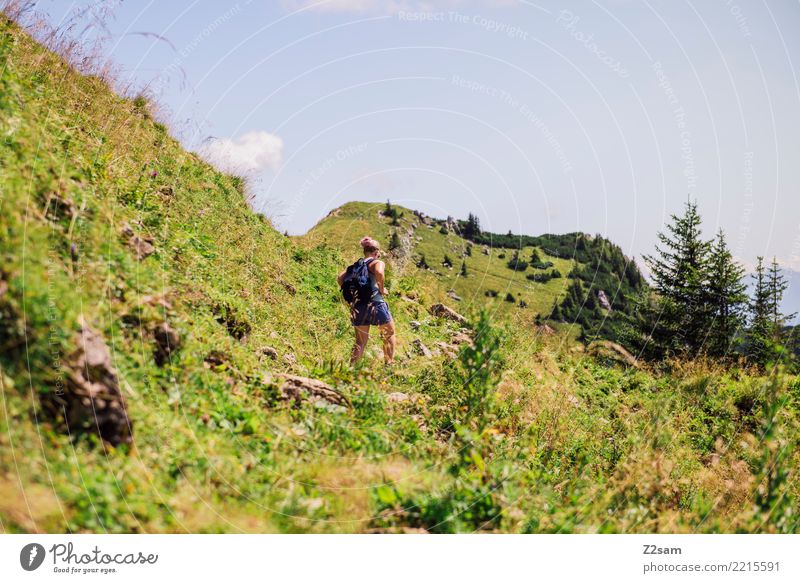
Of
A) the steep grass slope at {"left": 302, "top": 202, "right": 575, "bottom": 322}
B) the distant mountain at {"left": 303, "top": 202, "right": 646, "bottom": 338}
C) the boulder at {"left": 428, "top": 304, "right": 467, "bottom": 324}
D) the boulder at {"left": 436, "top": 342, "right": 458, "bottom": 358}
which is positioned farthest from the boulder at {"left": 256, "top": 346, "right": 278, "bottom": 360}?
the distant mountain at {"left": 303, "top": 202, "right": 646, "bottom": 338}

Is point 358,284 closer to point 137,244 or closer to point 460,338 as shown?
point 137,244

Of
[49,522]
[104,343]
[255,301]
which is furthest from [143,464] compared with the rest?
[255,301]

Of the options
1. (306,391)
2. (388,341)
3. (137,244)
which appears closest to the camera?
(306,391)

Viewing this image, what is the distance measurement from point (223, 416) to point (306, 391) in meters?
1.33

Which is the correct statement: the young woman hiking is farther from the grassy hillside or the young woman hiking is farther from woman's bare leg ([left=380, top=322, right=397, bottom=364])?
the grassy hillside

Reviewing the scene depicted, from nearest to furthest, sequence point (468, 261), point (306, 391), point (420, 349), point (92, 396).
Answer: point (92, 396) < point (306, 391) < point (420, 349) < point (468, 261)

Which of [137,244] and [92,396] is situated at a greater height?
[137,244]

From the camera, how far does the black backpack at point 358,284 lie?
28.0 feet

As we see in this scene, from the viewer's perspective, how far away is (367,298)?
28.0 ft

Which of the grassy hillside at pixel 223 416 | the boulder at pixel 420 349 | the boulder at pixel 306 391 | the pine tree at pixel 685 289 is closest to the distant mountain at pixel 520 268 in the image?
the pine tree at pixel 685 289

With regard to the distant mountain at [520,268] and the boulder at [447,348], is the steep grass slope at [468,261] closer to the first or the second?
the distant mountain at [520,268]

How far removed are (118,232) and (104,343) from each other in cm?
221

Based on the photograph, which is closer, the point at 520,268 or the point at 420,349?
the point at 420,349

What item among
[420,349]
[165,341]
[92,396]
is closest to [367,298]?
[420,349]
